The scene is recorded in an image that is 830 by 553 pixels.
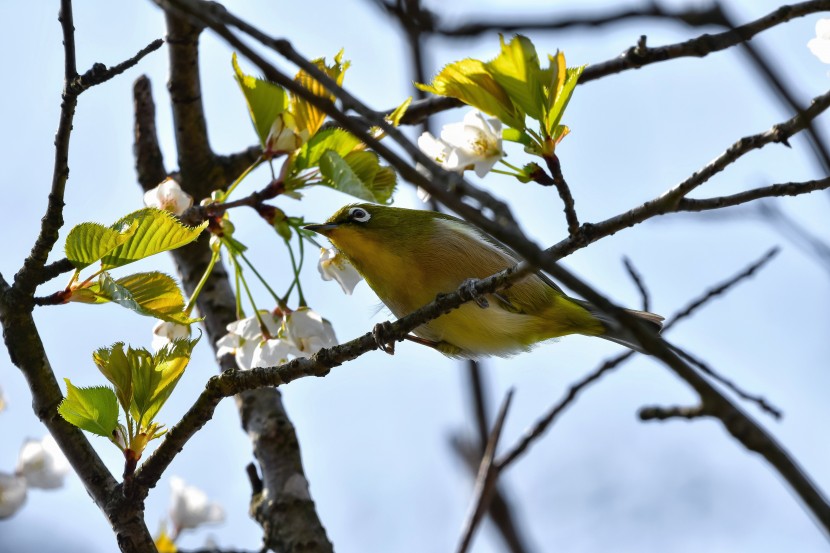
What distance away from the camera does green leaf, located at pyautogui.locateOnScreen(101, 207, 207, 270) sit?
2.62 m

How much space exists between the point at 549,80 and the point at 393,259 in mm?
1636

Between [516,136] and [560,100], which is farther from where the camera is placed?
[516,136]

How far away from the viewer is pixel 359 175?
3332 millimetres

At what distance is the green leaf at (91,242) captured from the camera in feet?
8.30

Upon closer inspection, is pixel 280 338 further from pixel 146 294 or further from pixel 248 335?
pixel 146 294

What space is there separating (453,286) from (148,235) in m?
1.60

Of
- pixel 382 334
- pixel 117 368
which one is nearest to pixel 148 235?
pixel 117 368

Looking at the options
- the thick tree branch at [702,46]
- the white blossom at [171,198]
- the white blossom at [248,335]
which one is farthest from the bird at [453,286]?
the thick tree branch at [702,46]

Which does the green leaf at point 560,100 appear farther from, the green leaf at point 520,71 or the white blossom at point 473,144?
the white blossom at point 473,144

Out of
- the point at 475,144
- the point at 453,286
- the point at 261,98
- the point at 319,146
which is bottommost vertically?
the point at 475,144

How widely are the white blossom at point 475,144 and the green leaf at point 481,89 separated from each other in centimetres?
15

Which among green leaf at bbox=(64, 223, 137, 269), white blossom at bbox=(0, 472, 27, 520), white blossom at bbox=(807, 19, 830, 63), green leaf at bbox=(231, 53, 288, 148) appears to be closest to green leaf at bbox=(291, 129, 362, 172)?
green leaf at bbox=(231, 53, 288, 148)

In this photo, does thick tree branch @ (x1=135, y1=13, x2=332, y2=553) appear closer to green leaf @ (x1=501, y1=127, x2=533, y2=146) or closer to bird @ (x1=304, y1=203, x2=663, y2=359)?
bird @ (x1=304, y1=203, x2=663, y2=359)

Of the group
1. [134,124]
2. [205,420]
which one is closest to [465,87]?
[205,420]
